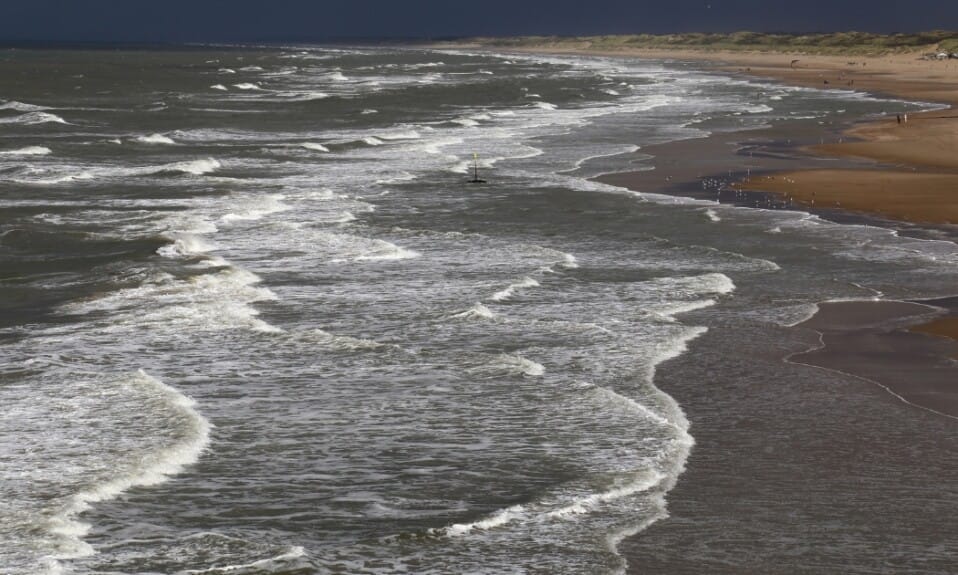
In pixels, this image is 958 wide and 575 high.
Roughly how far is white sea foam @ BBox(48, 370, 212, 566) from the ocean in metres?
0.04

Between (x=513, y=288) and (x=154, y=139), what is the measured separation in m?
34.3

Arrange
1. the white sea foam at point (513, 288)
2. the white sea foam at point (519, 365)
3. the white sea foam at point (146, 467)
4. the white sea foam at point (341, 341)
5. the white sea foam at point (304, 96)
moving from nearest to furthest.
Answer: the white sea foam at point (146, 467)
the white sea foam at point (519, 365)
the white sea foam at point (341, 341)
the white sea foam at point (513, 288)
the white sea foam at point (304, 96)

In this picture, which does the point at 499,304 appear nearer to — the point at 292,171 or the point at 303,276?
the point at 303,276

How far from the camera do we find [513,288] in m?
21.9

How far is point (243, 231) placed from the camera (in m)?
28.6

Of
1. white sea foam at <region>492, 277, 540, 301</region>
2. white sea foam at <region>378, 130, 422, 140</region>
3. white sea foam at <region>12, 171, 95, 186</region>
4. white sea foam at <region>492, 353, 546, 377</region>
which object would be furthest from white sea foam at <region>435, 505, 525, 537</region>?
white sea foam at <region>378, 130, 422, 140</region>

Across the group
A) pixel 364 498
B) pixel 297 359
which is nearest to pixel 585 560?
pixel 364 498

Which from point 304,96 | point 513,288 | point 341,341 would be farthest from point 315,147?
point 304,96

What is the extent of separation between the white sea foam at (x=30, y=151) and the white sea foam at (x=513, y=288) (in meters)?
28.8

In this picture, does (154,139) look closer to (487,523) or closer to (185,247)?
(185,247)

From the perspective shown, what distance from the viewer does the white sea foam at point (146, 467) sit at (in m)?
10.9

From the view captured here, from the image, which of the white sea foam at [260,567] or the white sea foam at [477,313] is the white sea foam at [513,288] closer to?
the white sea foam at [477,313]

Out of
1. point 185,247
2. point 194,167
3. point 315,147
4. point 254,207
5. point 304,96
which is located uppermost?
point 185,247

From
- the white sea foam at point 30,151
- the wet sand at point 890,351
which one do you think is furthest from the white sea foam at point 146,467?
the white sea foam at point 30,151
